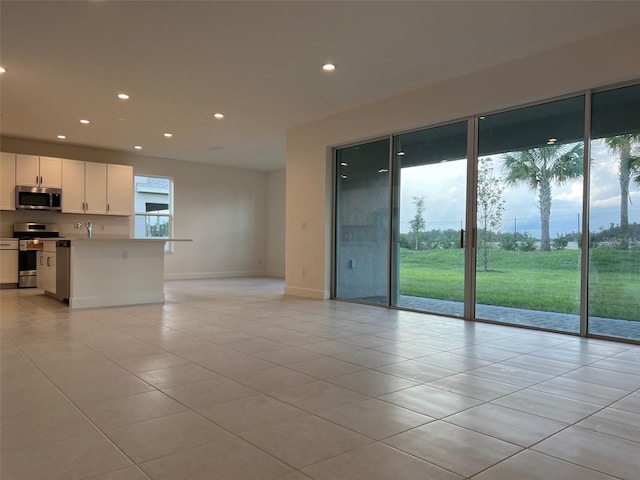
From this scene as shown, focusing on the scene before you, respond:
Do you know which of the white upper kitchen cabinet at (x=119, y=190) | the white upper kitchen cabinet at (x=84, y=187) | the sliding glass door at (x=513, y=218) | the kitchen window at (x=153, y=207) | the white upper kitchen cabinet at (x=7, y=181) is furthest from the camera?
the kitchen window at (x=153, y=207)

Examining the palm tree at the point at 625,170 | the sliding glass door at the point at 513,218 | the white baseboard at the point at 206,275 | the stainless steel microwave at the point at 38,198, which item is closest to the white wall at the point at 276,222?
the white baseboard at the point at 206,275

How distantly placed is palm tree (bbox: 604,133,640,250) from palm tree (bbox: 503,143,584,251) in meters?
0.32

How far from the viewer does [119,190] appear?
889cm

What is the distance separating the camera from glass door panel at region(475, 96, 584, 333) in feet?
14.1

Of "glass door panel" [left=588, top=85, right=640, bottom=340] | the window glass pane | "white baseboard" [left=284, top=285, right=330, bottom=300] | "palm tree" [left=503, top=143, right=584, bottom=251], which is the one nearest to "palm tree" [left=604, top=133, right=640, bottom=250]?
"glass door panel" [left=588, top=85, right=640, bottom=340]

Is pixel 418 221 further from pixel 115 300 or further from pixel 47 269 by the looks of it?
pixel 47 269

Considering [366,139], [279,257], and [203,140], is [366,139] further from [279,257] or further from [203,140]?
[279,257]

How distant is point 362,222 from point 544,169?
8.55 ft

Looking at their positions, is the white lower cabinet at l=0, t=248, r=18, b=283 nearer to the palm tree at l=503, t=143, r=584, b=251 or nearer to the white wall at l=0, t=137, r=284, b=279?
the white wall at l=0, t=137, r=284, b=279

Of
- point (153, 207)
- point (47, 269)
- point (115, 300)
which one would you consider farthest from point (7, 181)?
point (115, 300)

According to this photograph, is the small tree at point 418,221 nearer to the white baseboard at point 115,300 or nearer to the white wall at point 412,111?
the white wall at point 412,111

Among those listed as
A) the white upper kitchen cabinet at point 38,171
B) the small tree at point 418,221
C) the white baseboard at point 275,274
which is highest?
the white upper kitchen cabinet at point 38,171

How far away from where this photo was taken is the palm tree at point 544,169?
4320mm

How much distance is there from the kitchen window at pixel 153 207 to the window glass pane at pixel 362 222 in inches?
199
